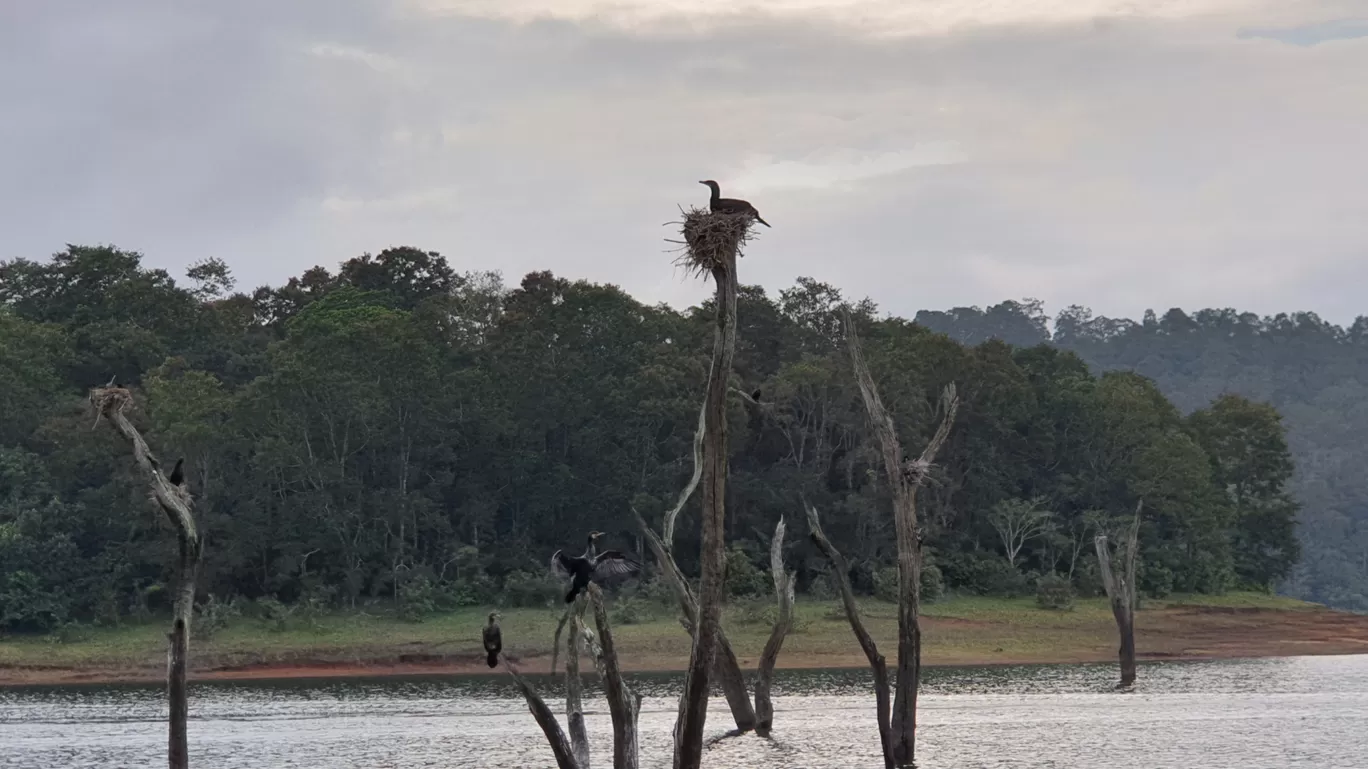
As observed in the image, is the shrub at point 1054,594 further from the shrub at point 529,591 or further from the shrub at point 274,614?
the shrub at point 274,614

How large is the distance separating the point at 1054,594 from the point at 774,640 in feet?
129

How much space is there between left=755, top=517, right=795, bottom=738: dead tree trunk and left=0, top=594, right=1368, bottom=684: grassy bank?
2222 centimetres

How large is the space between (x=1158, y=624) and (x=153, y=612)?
40.7 metres

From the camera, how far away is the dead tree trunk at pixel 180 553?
69.1 ft

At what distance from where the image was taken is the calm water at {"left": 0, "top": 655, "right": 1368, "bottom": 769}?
103 ft

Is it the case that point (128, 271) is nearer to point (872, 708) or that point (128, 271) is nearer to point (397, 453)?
point (397, 453)

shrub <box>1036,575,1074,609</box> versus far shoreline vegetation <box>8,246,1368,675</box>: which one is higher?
far shoreline vegetation <box>8,246,1368,675</box>

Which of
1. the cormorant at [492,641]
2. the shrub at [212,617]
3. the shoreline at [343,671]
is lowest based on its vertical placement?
the shoreline at [343,671]

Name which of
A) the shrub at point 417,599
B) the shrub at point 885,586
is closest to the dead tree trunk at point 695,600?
the shrub at point 417,599

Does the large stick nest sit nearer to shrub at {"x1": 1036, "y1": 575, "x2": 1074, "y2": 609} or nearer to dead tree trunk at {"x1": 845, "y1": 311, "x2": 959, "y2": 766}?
dead tree trunk at {"x1": 845, "y1": 311, "x2": 959, "y2": 766}

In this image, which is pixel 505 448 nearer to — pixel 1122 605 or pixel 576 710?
pixel 1122 605

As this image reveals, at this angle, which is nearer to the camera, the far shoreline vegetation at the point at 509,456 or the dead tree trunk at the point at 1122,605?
the dead tree trunk at the point at 1122,605

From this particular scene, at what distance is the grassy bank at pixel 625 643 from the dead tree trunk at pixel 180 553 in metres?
35.5

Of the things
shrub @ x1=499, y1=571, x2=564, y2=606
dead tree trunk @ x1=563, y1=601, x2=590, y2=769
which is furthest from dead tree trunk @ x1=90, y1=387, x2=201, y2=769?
shrub @ x1=499, y1=571, x2=564, y2=606
